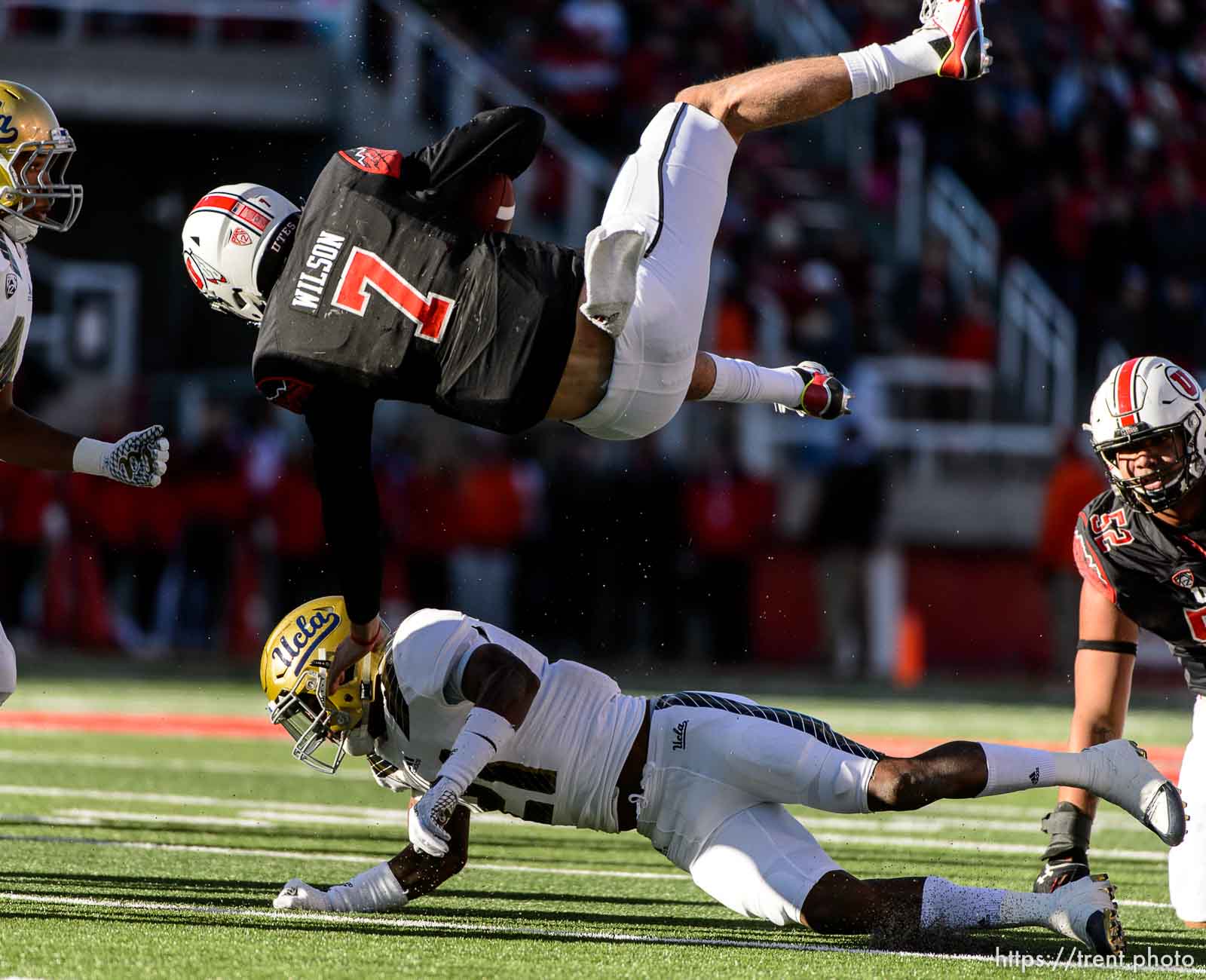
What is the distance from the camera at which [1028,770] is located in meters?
4.34

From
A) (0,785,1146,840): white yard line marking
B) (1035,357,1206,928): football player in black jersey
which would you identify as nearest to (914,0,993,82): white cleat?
(1035,357,1206,928): football player in black jersey

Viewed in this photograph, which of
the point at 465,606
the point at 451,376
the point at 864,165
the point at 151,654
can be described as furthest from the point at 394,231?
the point at 864,165

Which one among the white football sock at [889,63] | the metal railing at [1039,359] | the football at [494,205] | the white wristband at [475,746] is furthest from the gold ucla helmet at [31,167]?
the metal railing at [1039,359]

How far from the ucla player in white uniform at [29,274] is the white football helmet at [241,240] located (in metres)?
0.56

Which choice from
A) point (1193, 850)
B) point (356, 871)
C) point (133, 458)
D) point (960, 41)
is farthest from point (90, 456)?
point (1193, 850)

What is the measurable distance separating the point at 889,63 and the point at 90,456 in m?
2.47

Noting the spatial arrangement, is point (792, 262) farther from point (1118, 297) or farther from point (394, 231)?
point (394, 231)

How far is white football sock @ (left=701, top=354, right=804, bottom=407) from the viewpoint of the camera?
17.3ft

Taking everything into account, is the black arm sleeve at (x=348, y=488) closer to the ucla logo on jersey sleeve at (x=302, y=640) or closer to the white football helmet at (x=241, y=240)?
the ucla logo on jersey sleeve at (x=302, y=640)

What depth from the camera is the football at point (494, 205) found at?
479cm

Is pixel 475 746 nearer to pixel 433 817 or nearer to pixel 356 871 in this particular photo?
pixel 433 817

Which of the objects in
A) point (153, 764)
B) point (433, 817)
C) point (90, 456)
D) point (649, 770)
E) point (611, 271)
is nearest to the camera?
point (433, 817)

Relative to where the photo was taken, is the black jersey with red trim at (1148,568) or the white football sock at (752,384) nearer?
the black jersey with red trim at (1148,568)

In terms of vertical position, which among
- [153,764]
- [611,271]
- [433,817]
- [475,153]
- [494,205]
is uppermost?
[475,153]
